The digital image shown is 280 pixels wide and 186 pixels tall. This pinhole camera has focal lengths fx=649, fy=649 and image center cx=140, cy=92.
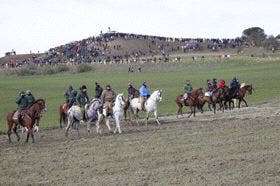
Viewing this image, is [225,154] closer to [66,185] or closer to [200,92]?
[66,185]

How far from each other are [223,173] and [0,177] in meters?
6.48

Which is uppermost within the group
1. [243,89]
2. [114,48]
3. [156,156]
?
[114,48]

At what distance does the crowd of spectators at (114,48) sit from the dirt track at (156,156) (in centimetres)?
8417

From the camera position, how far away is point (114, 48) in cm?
12812

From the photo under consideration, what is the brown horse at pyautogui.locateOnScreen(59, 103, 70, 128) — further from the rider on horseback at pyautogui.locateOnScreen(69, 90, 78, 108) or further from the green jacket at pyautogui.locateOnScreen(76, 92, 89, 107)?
the green jacket at pyautogui.locateOnScreen(76, 92, 89, 107)

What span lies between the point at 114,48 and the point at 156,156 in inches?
4274

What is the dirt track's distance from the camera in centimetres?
1670

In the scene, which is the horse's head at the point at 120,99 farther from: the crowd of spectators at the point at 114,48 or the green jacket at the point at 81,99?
the crowd of spectators at the point at 114,48

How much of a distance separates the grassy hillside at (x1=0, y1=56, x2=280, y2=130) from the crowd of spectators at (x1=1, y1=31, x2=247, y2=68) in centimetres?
2000

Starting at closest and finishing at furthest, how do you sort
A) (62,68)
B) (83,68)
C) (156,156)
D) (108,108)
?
(156,156), (108,108), (83,68), (62,68)

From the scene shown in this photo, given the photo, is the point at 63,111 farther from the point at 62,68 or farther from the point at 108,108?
the point at 62,68

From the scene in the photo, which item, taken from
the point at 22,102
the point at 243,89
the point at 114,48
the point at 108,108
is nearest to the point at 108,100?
the point at 108,108

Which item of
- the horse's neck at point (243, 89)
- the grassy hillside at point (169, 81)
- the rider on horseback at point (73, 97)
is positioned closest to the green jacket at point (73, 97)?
the rider on horseback at point (73, 97)

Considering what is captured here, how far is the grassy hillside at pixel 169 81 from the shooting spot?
162 ft
